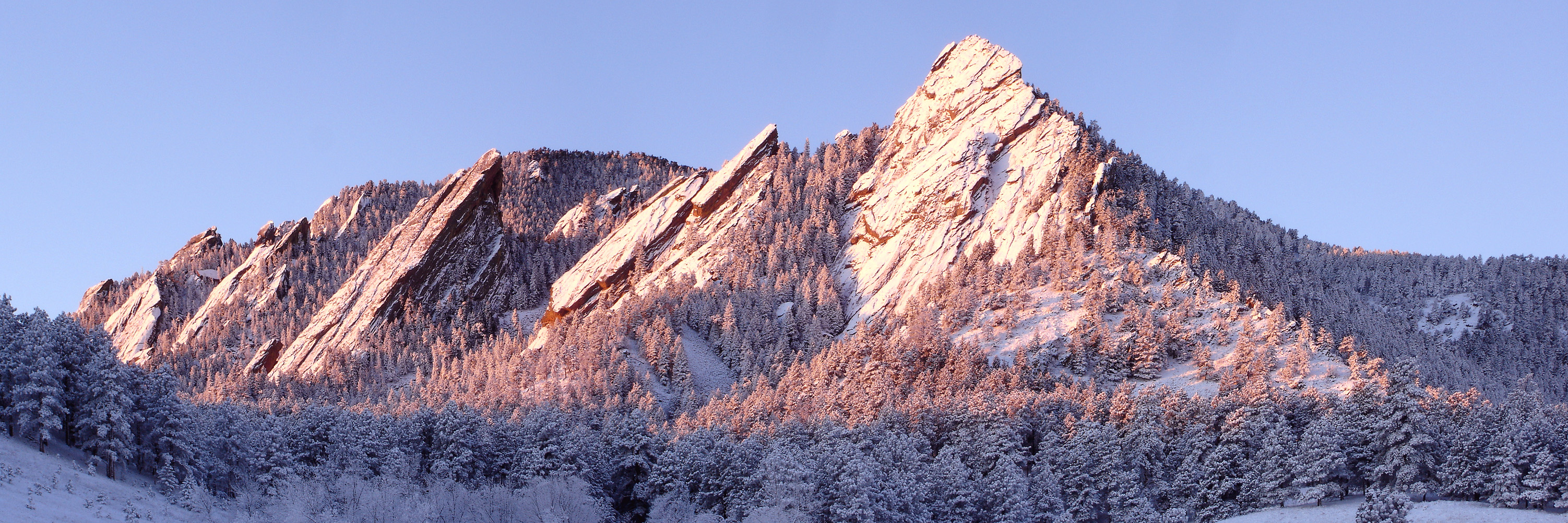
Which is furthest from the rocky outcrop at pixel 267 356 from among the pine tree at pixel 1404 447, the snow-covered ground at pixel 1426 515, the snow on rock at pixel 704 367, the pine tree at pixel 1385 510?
the pine tree at pixel 1385 510

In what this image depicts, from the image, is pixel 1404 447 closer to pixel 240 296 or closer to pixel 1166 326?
pixel 1166 326

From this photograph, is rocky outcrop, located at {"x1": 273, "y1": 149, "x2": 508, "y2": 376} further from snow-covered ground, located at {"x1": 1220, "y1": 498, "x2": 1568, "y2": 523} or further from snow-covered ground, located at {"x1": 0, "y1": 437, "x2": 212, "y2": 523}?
snow-covered ground, located at {"x1": 1220, "y1": 498, "x2": 1568, "y2": 523}

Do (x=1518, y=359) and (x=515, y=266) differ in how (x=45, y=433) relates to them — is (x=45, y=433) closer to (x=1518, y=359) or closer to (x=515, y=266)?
(x=515, y=266)

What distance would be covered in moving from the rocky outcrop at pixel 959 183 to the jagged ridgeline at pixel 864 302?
39 centimetres

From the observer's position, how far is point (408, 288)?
A: 6698 inches

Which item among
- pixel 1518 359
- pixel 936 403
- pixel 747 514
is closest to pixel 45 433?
pixel 747 514

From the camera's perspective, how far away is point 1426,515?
74.1 meters

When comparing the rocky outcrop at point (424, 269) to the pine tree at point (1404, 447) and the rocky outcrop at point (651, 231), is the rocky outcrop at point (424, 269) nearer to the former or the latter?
the rocky outcrop at point (651, 231)

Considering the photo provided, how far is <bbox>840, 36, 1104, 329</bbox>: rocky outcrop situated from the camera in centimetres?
13500

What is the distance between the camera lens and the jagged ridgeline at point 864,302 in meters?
104

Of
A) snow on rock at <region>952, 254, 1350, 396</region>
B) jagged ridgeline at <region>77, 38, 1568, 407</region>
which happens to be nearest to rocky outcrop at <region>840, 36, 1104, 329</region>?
jagged ridgeline at <region>77, 38, 1568, 407</region>

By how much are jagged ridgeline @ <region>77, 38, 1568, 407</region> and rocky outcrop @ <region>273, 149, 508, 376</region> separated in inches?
18.8

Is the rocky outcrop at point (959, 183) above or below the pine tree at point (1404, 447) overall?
above

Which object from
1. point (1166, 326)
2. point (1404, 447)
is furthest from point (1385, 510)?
point (1166, 326)
